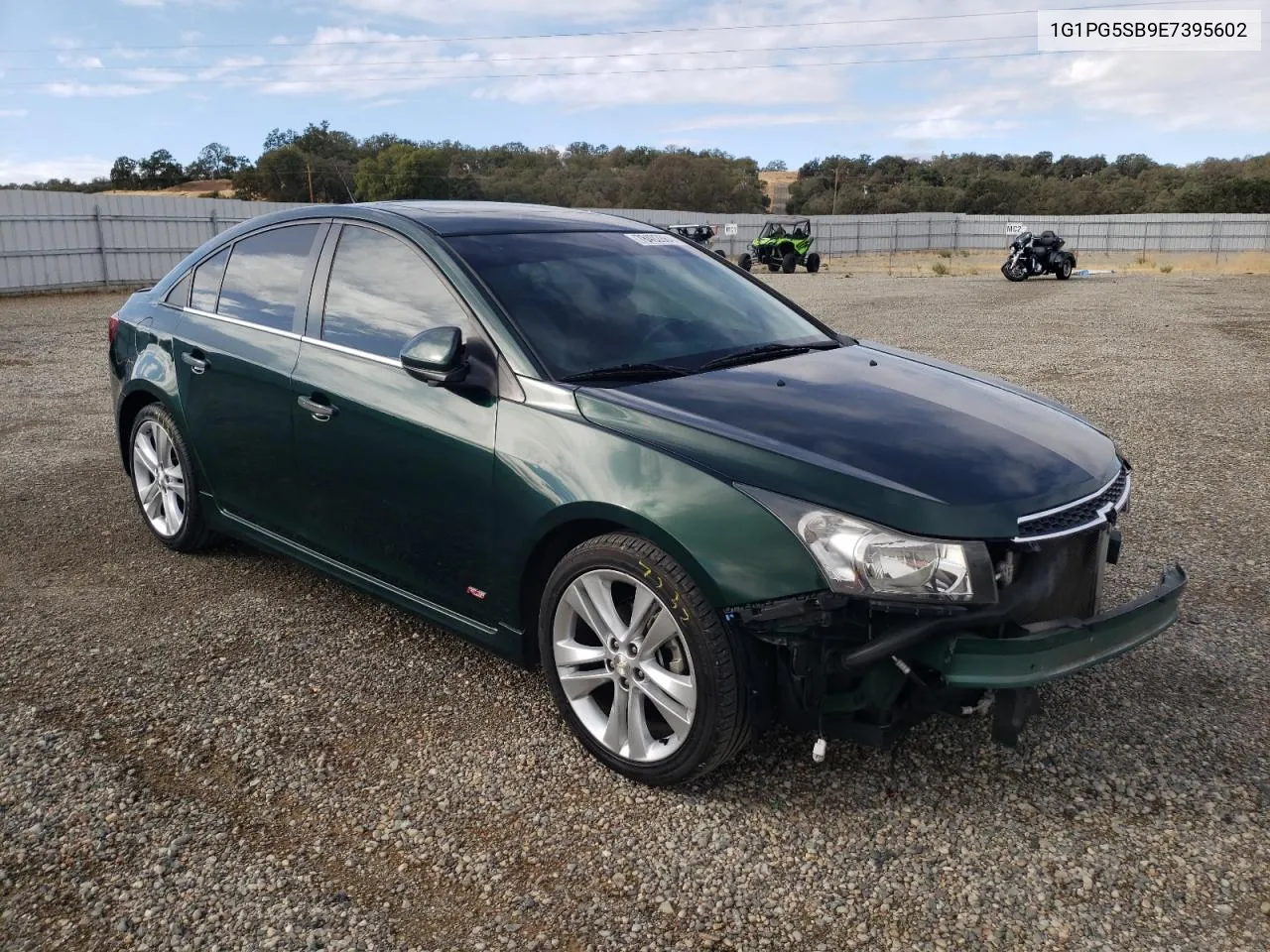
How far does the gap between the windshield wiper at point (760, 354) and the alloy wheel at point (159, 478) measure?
268 cm

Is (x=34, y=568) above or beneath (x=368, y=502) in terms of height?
beneath

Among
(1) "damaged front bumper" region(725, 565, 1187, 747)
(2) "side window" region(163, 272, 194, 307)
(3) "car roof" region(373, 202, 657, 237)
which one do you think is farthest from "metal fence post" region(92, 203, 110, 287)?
(1) "damaged front bumper" region(725, 565, 1187, 747)

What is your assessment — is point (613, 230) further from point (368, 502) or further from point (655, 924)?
point (655, 924)

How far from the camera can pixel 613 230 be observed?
14.1 ft

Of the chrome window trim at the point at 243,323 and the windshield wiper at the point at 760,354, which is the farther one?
the chrome window trim at the point at 243,323

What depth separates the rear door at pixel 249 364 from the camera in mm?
4105

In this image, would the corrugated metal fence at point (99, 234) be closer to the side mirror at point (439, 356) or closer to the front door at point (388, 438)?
the front door at point (388, 438)

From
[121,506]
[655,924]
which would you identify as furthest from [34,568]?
[655,924]

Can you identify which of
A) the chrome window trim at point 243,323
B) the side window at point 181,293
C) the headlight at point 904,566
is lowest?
the headlight at point 904,566

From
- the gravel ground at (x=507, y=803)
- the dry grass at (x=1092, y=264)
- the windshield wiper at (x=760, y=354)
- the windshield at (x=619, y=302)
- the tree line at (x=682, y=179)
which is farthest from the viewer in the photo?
the tree line at (x=682, y=179)

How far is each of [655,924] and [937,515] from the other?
1.23 metres

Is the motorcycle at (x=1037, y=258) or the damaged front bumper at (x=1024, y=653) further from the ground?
the motorcycle at (x=1037, y=258)

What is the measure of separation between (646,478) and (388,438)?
1116 mm

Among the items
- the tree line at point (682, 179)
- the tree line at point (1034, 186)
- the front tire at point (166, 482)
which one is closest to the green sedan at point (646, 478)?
the front tire at point (166, 482)
